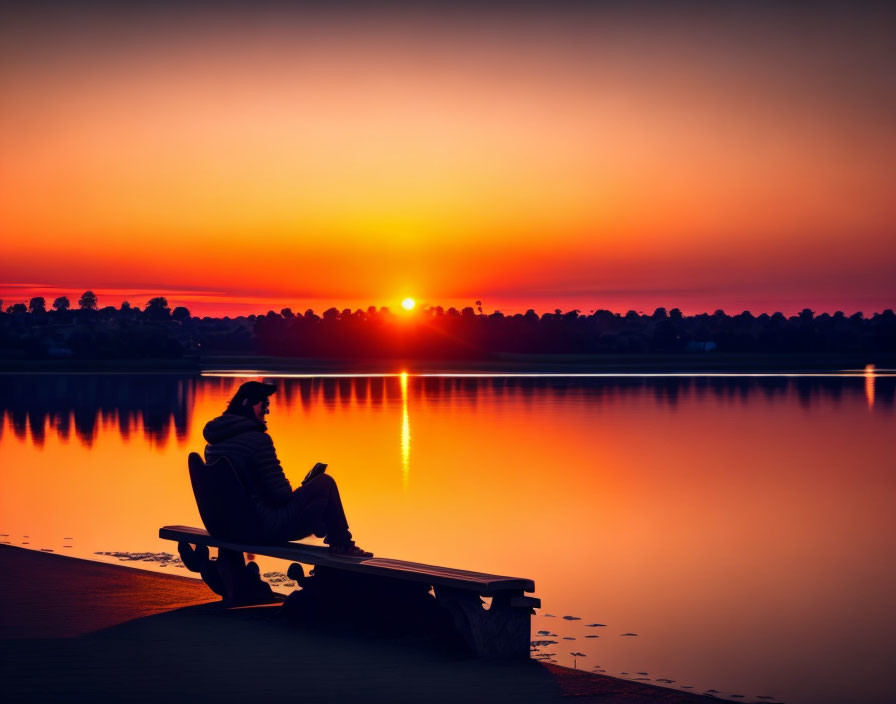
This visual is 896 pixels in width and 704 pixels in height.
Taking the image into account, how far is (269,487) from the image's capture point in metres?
10.5

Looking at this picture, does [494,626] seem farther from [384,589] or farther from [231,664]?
[231,664]

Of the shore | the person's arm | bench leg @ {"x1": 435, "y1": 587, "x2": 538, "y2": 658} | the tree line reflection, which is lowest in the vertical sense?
the shore

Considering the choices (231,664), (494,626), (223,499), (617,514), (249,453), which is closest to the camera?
(231,664)

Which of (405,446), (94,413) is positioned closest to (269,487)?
(405,446)

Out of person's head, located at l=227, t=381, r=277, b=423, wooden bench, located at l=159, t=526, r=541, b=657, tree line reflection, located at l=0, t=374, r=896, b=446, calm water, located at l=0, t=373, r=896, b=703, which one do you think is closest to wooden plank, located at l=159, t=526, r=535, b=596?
wooden bench, located at l=159, t=526, r=541, b=657

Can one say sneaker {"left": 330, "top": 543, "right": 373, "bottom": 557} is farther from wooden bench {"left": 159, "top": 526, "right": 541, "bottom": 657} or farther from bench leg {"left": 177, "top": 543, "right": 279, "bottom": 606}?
bench leg {"left": 177, "top": 543, "right": 279, "bottom": 606}

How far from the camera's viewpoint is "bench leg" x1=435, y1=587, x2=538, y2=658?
9.37 metres

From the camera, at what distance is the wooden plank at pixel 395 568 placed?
29.7 feet

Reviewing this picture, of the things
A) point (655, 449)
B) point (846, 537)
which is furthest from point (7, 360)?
point (846, 537)

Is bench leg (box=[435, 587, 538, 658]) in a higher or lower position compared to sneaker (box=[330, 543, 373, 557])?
lower

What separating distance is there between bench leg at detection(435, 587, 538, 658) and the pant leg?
56.8 inches

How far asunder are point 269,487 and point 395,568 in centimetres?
156

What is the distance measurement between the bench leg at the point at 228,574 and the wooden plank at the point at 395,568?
0.21 meters

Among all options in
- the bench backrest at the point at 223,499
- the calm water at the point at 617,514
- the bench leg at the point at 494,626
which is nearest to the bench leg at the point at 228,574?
the bench backrest at the point at 223,499
